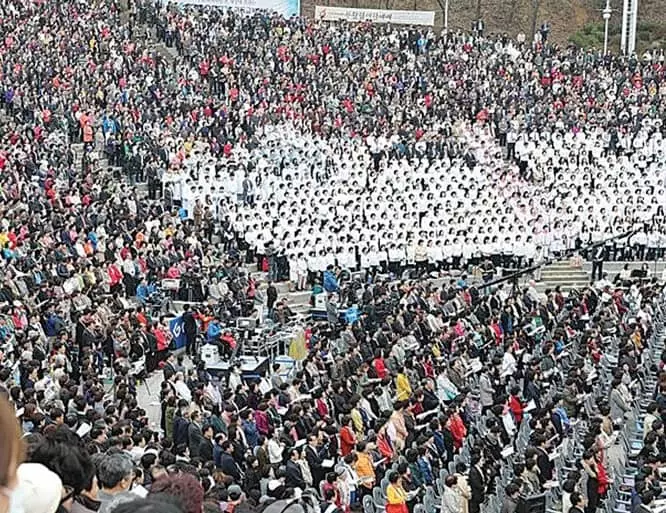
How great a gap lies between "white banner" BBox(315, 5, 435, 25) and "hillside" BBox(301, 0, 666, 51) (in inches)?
425

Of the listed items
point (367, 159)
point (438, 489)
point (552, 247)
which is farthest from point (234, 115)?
point (438, 489)

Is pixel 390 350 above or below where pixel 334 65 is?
below

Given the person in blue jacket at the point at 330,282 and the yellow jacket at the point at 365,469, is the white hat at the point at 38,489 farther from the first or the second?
the person in blue jacket at the point at 330,282

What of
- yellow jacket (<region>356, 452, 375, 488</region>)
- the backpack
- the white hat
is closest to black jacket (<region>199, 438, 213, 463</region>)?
the backpack

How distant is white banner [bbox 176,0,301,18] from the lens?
1983 inches

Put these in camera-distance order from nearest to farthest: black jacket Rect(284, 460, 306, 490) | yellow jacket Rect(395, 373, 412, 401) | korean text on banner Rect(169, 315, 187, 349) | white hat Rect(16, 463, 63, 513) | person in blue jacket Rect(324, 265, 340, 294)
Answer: white hat Rect(16, 463, 63, 513)
black jacket Rect(284, 460, 306, 490)
yellow jacket Rect(395, 373, 412, 401)
korean text on banner Rect(169, 315, 187, 349)
person in blue jacket Rect(324, 265, 340, 294)

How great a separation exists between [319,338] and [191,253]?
5.71m

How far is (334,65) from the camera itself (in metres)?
44.1

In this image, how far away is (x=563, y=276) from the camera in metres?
31.1

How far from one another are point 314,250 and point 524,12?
4401 cm

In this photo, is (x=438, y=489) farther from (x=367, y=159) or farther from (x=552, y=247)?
(x=367, y=159)

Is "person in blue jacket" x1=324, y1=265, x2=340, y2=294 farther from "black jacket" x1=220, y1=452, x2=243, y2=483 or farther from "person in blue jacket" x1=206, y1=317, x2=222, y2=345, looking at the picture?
"black jacket" x1=220, y1=452, x2=243, y2=483

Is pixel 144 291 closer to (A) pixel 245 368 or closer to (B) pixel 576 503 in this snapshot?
(A) pixel 245 368

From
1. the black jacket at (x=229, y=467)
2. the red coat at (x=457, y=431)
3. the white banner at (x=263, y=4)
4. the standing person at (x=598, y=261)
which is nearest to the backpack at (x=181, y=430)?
the black jacket at (x=229, y=467)
